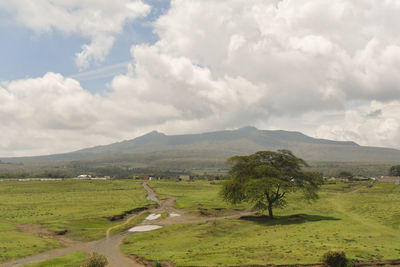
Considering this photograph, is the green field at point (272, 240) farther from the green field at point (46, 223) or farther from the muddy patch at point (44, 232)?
the green field at point (46, 223)

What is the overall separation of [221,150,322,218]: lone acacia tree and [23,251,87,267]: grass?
3462 cm

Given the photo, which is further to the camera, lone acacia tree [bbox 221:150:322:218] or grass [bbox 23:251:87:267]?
lone acacia tree [bbox 221:150:322:218]

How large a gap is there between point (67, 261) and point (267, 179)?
135 ft

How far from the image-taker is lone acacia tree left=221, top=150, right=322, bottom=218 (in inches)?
2418

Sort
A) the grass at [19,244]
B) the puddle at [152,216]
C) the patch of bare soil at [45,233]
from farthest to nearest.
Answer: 1. the puddle at [152,216]
2. the patch of bare soil at [45,233]
3. the grass at [19,244]

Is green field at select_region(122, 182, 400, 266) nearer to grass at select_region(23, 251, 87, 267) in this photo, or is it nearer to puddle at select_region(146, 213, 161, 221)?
grass at select_region(23, 251, 87, 267)

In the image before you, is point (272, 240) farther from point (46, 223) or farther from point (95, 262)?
point (46, 223)

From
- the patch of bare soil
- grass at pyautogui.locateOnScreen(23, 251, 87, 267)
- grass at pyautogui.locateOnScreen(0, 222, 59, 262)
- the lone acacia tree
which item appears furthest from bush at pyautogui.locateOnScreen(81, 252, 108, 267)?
the lone acacia tree

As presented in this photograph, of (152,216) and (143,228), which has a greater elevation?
(143,228)

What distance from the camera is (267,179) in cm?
6138

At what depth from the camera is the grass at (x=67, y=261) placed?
120 feet

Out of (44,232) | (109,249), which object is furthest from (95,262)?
(44,232)

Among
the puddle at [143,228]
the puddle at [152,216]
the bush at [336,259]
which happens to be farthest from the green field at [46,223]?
the bush at [336,259]

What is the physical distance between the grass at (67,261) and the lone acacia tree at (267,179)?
3462 cm
